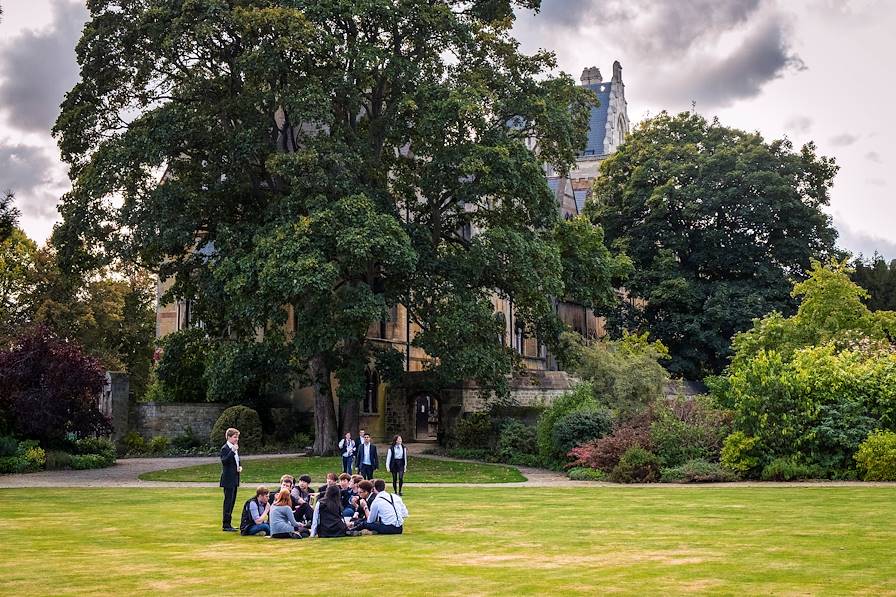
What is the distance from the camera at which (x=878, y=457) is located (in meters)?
26.0

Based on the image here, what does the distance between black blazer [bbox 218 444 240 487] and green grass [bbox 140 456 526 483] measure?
11.7 m

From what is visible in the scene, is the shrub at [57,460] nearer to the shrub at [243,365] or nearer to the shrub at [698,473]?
Result: the shrub at [243,365]

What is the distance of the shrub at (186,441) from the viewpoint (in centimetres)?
4397

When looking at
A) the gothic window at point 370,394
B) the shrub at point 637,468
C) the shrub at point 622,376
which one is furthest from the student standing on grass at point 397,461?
the gothic window at point 370,394

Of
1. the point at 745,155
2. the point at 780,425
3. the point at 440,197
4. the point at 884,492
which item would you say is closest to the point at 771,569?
the point at 884,492

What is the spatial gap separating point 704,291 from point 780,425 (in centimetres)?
2840

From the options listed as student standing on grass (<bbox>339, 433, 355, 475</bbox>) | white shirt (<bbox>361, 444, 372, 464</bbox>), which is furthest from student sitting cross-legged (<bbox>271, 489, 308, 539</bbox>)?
student standing on grass (<bbox>339, 433, 355, 475</bbox>)

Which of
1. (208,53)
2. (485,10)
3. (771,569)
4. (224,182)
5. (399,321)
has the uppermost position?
(485,10)

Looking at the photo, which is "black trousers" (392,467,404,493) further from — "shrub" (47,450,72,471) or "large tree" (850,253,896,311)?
"large tree" (850,253,896,311)

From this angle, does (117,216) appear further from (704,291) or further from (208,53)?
(704,291)

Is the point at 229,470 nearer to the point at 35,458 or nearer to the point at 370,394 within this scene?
the point at 35,458

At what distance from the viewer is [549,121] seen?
37.2m

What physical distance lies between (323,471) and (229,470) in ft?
49.2

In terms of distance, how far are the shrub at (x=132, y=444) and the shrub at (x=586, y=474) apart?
65.8 ft
